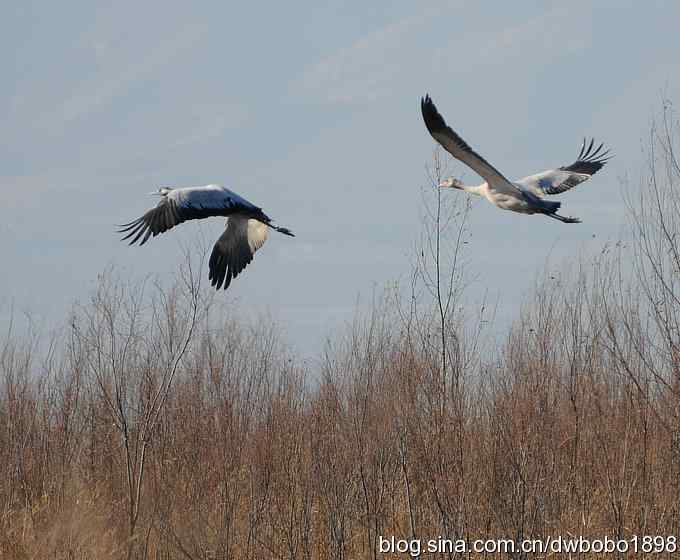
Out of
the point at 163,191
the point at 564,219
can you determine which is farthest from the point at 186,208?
the point at 564,219

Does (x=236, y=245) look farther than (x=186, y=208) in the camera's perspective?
Yes

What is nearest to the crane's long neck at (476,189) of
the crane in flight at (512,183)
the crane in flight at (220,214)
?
the crane in flight at (512,183)

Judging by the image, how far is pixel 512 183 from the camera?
9.38 metres

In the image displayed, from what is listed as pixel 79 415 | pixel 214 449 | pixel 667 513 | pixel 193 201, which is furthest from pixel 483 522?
pixel 79 415

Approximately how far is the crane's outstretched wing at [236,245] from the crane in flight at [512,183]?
6.94 feet

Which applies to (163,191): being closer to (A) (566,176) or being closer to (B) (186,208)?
(B) (186,208)

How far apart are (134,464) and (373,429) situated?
3.63 m

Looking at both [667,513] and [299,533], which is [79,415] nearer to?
[299,533]

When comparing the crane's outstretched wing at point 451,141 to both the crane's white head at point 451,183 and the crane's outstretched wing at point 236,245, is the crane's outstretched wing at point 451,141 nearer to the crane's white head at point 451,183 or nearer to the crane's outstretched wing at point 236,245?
the crane's white head at point 451,183

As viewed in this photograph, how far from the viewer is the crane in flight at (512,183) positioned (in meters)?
7.91

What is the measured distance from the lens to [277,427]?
9328mm

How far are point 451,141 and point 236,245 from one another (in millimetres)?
2990

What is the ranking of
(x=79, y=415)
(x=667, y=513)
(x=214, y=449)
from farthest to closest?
(x=79, y=415), (x=214, y=449), (x=667, y=513)

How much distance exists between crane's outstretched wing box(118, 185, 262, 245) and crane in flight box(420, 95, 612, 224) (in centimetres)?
220
